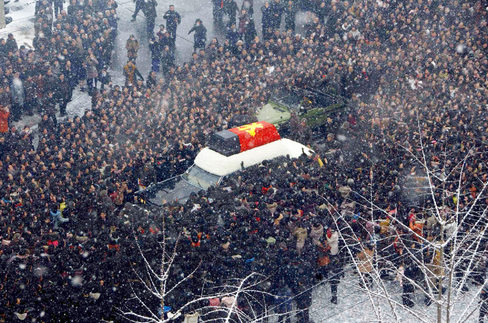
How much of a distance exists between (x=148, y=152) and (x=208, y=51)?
23.6 ft

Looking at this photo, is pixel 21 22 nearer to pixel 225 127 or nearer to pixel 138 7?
pixel 138 7

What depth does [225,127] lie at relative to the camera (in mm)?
19688

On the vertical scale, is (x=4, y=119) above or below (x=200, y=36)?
below

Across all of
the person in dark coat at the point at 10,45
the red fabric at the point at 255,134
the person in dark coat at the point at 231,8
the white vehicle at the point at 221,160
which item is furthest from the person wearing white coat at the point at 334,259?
the person in dark coat at the point at 231,8

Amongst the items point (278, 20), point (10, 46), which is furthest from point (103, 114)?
point (278, 20)

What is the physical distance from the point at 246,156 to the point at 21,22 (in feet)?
51.4

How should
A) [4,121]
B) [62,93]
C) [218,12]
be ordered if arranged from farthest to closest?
[218,12], [62,93], [4,121]

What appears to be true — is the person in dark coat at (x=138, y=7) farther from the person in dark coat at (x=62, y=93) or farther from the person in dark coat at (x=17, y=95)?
the person in dark coat at (x=17, y=95)

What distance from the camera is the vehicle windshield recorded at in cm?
1675

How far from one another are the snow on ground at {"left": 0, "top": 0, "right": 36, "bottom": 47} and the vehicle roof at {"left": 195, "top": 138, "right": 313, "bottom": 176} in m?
11.7

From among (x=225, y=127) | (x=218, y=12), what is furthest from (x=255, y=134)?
(x=218, y=12)

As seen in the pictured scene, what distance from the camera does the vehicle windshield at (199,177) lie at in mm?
16750

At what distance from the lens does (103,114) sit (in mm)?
19344

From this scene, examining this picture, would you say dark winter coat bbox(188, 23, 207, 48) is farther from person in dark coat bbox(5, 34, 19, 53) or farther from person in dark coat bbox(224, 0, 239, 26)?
person in dark coat bbox(5, 34, 19, 53)
